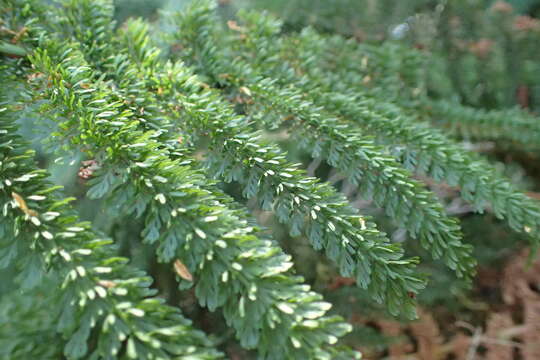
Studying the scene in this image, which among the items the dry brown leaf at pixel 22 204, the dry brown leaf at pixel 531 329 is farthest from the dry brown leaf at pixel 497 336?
the dry brown leaf at pixel 22 204

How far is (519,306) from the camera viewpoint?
101cm

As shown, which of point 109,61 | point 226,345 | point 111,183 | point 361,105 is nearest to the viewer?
point 111,183

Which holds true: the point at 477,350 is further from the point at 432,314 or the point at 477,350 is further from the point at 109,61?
the point at 109,61

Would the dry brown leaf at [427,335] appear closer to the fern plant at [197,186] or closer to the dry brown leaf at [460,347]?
the dry brown leaf at [460,347]

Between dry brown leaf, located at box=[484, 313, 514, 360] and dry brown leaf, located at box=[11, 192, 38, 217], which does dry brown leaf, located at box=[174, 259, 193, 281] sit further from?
dry brown leaf, located at box=[484, 313, 514, 360]

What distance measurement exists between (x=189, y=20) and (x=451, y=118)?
0.51 meters

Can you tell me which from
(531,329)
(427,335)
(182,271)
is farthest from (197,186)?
(531,329)

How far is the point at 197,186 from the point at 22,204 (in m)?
0.14

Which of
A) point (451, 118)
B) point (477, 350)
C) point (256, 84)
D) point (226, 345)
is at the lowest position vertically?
point (477, 350)

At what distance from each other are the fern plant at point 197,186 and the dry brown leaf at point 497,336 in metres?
0.53

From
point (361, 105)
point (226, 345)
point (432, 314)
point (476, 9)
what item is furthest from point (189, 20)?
point (432, 314)

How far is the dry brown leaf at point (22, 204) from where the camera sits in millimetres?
332

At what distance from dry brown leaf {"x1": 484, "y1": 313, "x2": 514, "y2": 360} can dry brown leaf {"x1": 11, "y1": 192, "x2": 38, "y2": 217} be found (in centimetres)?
94

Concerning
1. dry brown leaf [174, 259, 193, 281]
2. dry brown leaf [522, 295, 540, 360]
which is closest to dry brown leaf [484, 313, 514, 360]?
dry brown leaf [522, 295, 540, 360]
